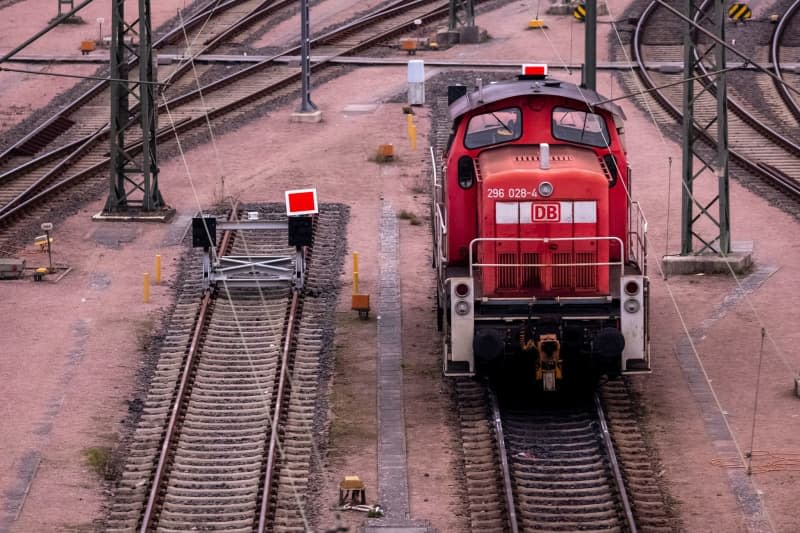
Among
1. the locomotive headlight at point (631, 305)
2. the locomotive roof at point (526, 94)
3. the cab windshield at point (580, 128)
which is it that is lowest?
the locomotive headlight at point (631, 305)

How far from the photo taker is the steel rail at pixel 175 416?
1684 cm

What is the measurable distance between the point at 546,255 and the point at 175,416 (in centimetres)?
480

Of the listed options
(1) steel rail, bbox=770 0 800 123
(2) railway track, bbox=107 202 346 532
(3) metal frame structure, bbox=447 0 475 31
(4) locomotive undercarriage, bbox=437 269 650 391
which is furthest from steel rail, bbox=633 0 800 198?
(2) railway track, bbox=107 202 346 532

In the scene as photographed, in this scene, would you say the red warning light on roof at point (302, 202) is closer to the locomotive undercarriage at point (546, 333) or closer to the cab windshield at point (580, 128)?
the cab windshield at point (580, 128)

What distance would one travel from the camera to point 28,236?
28641 millimetres

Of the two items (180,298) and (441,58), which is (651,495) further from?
(441,58)

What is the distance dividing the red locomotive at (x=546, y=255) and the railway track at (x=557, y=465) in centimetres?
59

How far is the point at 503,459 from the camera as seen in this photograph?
17750mm

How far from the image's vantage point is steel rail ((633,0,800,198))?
31.1 metres

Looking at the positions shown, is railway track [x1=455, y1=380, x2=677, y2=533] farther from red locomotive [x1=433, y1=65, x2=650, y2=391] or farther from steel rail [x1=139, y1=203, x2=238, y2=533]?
steel rail [x1=139, y1=203, x2=238, y2=533]

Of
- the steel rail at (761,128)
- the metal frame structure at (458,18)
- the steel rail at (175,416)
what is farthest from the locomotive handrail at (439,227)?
the metal frame structure at (458,18)

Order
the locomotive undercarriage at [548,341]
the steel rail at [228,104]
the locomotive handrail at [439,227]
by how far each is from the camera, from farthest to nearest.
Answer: the steel rail at [228,104] < the locomotive handrail at [439,227] < the locomotive undercarriage at [548,341]

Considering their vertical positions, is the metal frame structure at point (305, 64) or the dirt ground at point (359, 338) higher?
the metal frame structure at point (305, 64)

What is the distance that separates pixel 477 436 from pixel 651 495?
254 centimetres
